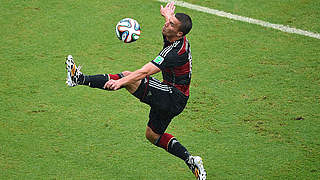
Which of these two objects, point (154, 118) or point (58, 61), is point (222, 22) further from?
point (154, 118)

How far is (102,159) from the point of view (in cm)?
653

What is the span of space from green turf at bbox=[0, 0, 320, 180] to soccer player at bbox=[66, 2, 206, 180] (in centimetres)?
50

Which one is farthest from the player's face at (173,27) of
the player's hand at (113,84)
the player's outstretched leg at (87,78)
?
the player's hand at (113,84)

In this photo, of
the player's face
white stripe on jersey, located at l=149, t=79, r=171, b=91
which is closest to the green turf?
white stripe on jersey, located at l=149, t=79, r=171, b=91

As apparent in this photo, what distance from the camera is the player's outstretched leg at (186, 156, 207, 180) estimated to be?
5.94 meters

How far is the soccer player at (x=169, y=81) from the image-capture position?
586 cm

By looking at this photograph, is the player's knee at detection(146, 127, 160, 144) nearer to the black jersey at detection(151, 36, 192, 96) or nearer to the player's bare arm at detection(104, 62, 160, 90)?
the black jersey at detection(151, 36, 192, 96)

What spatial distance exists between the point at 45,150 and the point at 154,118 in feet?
5.07

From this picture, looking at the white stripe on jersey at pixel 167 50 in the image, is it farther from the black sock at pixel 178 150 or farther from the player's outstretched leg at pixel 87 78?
the black sock at pixel 178 150

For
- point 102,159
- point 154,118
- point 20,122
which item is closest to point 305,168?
point 154,118

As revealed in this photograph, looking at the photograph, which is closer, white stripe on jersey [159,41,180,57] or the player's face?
white stripe on jersey [159,41,180,57]

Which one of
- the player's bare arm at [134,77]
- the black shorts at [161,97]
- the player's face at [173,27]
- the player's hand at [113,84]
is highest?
the player's face at [173,27]

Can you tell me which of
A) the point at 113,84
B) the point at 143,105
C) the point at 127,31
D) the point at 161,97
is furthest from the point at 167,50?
the point at 143,105

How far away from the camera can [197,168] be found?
19.7ft
